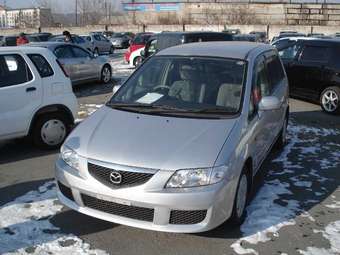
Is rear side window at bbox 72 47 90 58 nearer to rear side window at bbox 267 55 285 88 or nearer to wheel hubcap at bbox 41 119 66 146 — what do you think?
wheel hubcap at bbox 41 119 66 146

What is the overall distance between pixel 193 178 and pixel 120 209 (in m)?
0.70

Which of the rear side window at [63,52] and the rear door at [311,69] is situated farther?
the rear side window at [63,52]

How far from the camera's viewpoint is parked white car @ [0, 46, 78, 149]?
6246mm

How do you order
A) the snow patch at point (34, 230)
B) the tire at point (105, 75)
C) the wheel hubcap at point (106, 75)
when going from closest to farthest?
the snow patch at point (34, 230) < the tire at point (105, 75) < the wheel hubcap at point (106, 75)

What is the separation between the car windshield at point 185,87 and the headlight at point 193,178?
36.6 inches

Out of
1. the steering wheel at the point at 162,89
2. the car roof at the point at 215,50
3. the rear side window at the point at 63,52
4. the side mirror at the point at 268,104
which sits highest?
the car roof at the point at 215,50

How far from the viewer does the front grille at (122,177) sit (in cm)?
364

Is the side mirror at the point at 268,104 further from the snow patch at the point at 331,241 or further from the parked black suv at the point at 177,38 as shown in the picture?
the parked black suv at the point at 177,38

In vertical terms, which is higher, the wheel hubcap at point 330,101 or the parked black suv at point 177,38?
the parked black suv at point 177,38

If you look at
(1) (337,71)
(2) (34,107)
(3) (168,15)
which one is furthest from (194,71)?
(3) (168,15)

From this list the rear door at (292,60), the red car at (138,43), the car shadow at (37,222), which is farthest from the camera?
the red car at (138,43)

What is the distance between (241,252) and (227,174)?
2.36 feet

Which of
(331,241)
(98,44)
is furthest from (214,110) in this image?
(98,44)

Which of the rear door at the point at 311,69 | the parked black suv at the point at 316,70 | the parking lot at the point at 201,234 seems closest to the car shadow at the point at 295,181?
the parking lot at the point at 201,234
